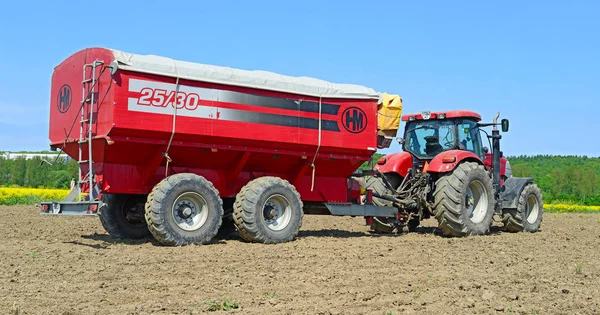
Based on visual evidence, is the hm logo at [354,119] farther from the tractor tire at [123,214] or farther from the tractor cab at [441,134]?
the tractor tire at [123,214]

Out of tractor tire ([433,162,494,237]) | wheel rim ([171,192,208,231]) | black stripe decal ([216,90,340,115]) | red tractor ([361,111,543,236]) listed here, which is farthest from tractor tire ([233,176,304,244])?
tractor tire ([433,162,494,237])

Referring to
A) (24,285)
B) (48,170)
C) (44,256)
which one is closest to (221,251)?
(44,256)

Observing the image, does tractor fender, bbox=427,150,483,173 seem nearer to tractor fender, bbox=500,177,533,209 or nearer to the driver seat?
the driver seat

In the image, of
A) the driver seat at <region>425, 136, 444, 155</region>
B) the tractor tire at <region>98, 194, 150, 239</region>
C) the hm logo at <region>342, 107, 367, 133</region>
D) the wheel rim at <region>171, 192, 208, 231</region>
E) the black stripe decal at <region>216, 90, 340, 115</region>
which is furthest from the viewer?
the driver seat at <region>425, 136, 444, 155</region>

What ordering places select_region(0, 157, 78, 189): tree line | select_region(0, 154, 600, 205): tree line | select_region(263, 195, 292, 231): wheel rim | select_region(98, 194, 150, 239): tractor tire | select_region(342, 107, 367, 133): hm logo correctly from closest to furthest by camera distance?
select_region(263, 195, 292, 231): wheel rim → select_region(98, 194, 150, 239): tractor tire → select_region(342, 107, 367, 133): hm logo → select_region(0, 154, 600, 205): tree line → select_region(0, 157, 78, 189): tree line

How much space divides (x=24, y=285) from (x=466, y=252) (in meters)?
6.36

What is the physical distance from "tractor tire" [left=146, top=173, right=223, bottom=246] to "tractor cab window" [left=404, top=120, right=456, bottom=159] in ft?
15.9

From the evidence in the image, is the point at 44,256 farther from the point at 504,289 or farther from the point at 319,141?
the point at 504,289

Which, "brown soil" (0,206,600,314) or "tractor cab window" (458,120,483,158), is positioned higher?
"tractor cab window" (458,120,483,158)

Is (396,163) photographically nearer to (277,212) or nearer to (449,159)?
(449,159)

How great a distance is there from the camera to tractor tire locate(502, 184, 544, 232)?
46.6ft

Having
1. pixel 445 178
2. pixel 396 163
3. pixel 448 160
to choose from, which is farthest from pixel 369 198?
pixel 448 160

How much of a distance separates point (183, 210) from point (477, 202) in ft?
19.8

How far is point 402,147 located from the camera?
1389cm
